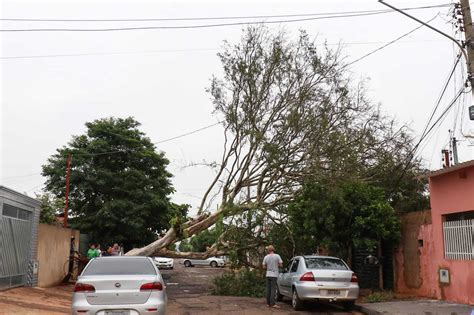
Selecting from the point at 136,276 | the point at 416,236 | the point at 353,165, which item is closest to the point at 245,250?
the point at 353,165

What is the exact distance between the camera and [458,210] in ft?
44.1

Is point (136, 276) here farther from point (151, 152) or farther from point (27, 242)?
point (151, 152)

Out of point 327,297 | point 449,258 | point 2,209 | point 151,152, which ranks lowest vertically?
point 327,297

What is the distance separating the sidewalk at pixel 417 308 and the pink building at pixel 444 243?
539 millimetres

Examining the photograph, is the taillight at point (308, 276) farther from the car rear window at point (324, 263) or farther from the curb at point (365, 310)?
the curb at point (365, 310)

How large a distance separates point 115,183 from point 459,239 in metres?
22.6

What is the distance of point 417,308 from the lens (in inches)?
495

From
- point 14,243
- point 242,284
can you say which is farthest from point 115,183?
point 14,243

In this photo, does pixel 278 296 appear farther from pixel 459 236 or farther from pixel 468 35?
pixel 468 35

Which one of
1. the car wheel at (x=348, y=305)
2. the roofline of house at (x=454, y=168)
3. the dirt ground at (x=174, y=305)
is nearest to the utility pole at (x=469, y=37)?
the roofline of house at (x=454, y=168)

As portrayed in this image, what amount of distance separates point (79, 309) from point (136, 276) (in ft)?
3.60

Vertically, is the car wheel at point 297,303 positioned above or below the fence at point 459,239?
below

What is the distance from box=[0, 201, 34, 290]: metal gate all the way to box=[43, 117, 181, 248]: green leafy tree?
13.4 m

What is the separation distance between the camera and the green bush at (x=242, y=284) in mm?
18766
